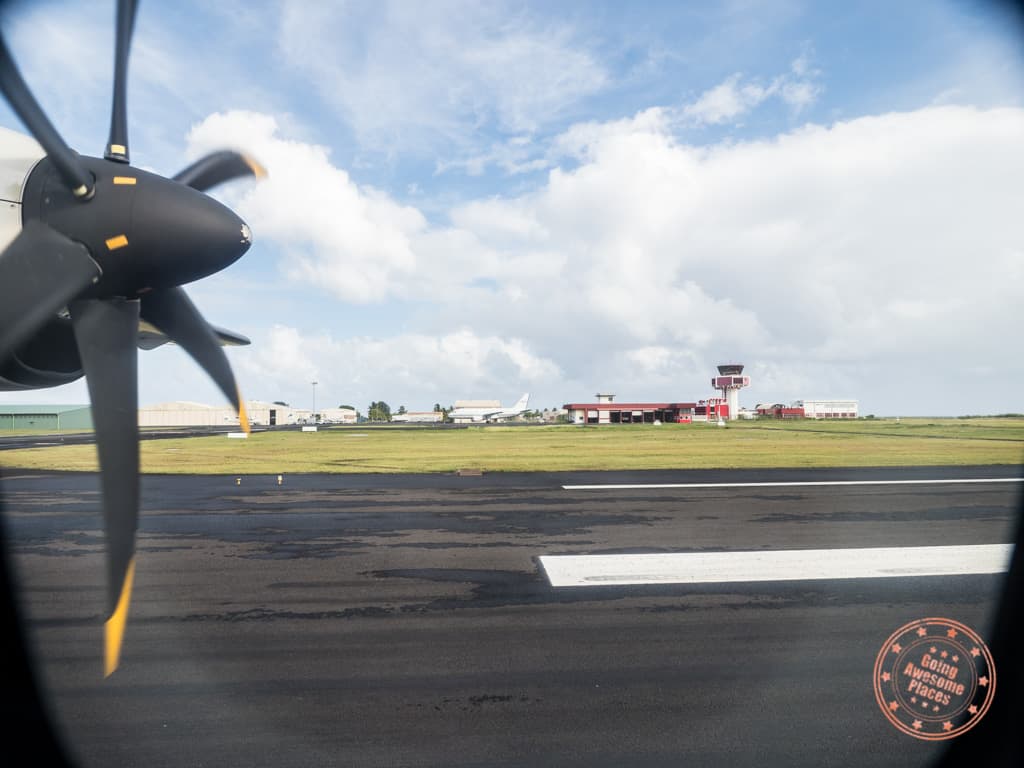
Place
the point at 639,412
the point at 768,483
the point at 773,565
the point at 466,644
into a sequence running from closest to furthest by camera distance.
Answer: the point at 466,644 < the point at 773,565 < the point at 768,483 < the point at 639,412

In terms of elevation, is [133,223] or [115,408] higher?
[133,223]

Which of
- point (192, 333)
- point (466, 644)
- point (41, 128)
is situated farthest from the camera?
point (192, 333)

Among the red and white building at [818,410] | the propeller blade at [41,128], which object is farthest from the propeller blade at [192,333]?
the red and white building at [818,410]

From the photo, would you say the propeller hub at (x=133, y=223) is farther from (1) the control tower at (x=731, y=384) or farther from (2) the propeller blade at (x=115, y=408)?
(1) the control tower at (x=731, y=384)

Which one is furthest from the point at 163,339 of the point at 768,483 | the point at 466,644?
the point at 768,483

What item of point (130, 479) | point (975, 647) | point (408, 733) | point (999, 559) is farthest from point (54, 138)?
point (999, 559)

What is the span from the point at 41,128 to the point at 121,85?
1.46 metres

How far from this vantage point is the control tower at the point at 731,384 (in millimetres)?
95250

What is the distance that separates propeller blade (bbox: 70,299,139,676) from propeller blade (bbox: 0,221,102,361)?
1.25 ft

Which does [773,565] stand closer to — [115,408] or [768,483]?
[115,408]

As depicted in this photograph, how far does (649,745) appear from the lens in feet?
11.9

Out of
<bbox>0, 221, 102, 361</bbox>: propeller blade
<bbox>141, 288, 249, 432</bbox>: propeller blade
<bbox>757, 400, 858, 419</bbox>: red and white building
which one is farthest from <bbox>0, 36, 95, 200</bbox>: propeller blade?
<bbox>757, 400, 858, 419</bbox>: red and white building

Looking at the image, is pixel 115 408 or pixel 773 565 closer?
pixel 115 408

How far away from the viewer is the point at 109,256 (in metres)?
5.52
